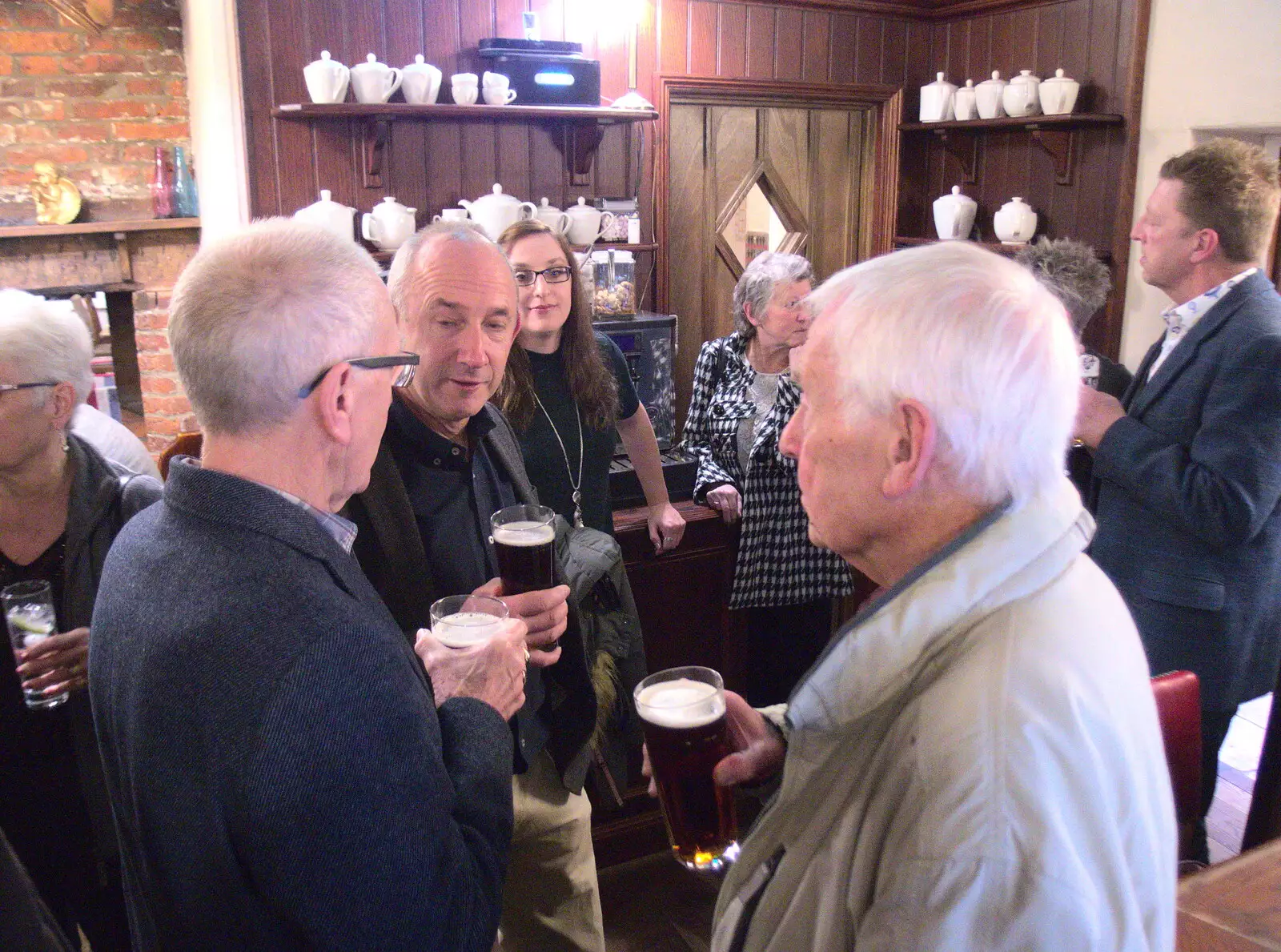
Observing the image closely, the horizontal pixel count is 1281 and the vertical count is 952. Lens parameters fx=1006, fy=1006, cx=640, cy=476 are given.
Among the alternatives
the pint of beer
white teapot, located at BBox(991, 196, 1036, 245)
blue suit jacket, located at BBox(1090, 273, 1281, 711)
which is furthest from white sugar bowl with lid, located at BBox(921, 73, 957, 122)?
the pint of beer

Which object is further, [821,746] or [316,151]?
[316,151]

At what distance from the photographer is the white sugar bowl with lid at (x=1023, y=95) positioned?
4.62 m

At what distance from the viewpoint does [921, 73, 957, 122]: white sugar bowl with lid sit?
197 inches

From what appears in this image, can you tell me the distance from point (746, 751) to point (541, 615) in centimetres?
39

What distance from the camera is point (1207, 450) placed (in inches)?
82.4

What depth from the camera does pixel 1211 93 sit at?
4.12m

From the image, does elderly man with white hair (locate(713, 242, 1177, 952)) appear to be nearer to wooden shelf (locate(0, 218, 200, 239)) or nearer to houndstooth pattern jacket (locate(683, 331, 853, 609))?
houndstooth pattern jacket (locate(683, 331, 853, 609))

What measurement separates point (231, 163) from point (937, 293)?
150 inches

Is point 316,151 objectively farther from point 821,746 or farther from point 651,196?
point 821,746

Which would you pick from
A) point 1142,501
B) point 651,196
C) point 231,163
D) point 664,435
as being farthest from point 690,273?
point 1142,501

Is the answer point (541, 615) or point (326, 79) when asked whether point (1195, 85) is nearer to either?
point (326, 79)

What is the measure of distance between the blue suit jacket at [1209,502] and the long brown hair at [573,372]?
1.16 metres

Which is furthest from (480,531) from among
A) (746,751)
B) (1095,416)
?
(1095,416)

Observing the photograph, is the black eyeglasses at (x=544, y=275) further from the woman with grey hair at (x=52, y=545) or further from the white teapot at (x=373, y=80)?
the white teapot at (x=373, y=80)
